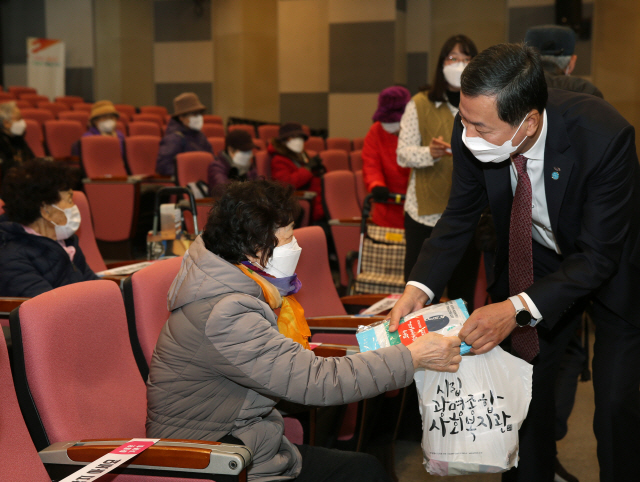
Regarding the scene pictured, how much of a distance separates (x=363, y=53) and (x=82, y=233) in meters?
7.76

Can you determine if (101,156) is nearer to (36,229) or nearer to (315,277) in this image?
(36,229)

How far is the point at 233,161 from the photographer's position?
4848 mm

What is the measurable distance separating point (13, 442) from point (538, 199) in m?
1.44

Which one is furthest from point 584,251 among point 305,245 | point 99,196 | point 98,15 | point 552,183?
point 98,15

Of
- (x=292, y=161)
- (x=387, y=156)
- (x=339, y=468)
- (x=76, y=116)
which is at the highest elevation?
(x=76, y=116)

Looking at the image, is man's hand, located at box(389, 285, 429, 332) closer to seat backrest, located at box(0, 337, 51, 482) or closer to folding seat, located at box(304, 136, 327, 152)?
seat backrest, located at box(0, 337, 51, 482)

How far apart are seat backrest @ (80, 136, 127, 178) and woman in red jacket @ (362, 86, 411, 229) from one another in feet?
9.42

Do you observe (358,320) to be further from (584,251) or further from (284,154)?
(284,154)

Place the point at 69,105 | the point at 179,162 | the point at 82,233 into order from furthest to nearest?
the point at 69,105
the point at 179,162
the point at 82,233

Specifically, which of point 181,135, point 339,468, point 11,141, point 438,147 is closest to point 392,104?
point 438,147

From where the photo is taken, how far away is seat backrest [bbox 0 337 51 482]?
1.42m

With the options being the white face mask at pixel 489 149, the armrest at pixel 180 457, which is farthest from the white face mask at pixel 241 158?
the armrest at pixel 180 457

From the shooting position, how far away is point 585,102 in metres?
1.68

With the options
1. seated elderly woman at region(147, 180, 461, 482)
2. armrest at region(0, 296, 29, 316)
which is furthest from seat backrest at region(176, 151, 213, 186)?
seated elderly woman at region(147, 180, 461, 482)
